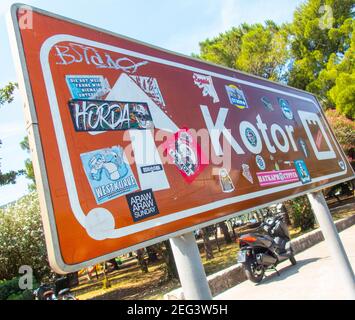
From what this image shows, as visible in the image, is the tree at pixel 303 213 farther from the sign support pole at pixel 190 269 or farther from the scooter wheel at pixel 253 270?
the sign support pole at pixel 190 269

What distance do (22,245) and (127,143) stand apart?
1318cm

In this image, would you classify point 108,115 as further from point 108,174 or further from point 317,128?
point 317,128

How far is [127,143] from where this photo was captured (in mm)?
1337

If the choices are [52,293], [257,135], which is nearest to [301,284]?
[257,135]

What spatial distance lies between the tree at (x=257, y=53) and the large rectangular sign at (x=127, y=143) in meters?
15.0

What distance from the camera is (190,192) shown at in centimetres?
150

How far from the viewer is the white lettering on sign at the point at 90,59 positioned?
133cm

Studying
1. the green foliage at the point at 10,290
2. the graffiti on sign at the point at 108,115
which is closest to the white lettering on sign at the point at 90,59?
the graffiti on sign at the point at 108,115

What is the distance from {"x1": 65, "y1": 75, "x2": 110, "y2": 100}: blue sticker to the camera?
1.29 metres

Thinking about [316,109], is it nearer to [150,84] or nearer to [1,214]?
[150,84]

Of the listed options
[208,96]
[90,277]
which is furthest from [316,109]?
[90,277]

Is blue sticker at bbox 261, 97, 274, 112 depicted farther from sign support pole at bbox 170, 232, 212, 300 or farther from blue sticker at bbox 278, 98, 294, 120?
sign support pole at bbox 170, 232, 212, 300

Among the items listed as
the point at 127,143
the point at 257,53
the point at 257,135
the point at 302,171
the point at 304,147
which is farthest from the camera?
the point at 257,53

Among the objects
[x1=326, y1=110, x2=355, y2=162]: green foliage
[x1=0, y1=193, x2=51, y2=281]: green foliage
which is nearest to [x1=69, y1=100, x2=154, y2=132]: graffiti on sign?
[x1=0, y1=193, x2=51, y2=281]: green foliage
